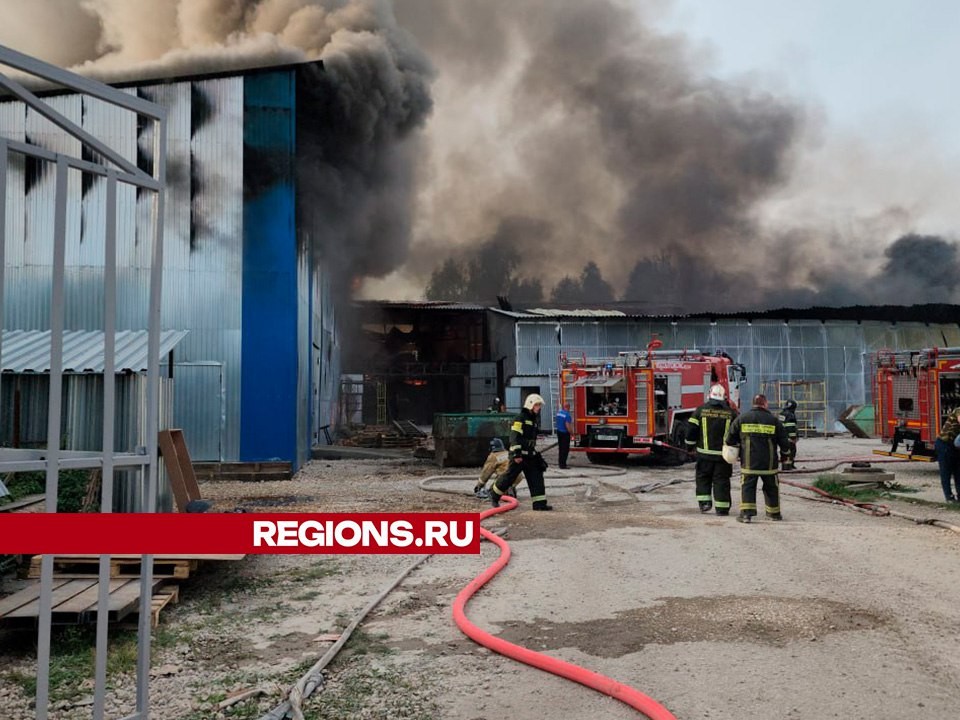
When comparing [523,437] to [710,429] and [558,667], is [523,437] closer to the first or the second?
[710,429]

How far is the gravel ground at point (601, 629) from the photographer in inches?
143

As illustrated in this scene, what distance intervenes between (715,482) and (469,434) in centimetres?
645

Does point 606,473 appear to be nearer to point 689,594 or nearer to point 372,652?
point 689,594

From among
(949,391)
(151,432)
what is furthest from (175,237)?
(949,391)

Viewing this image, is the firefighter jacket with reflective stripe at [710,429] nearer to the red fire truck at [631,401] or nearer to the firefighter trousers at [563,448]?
the red fire truck at [631,401]

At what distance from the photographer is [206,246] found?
46.9ft

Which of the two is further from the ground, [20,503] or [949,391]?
[949,391]

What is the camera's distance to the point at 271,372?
14.3 metres

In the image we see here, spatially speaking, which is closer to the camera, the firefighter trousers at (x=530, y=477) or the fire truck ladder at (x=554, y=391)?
the firefighter trousers at (x=530, y=477)

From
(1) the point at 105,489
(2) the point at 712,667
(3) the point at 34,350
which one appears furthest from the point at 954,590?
(3) the point at 34,350

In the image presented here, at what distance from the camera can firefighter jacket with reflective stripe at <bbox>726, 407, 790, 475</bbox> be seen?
859 cm

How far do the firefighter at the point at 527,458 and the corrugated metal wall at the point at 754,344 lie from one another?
18013 mm

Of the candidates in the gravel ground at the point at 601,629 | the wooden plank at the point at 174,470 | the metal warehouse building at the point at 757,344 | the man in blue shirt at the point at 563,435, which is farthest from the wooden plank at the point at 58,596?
the metal warehouse building at the point at 757,344

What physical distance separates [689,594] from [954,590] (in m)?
1.85
